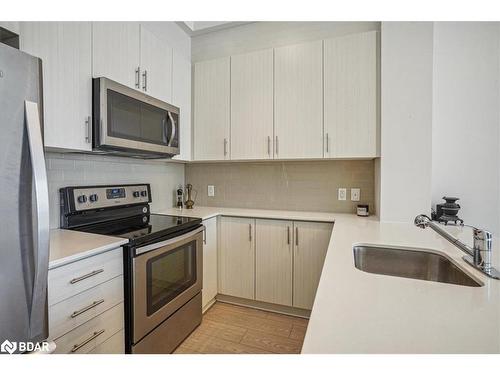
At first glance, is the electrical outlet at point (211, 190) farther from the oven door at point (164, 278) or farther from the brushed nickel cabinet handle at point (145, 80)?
the brushed nickel cabinet handle at point (145, 80)

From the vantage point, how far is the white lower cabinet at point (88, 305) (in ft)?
3.54

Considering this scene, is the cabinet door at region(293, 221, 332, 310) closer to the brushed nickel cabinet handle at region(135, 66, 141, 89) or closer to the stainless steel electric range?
the stainless steel electric range

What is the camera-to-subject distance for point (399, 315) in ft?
2.11

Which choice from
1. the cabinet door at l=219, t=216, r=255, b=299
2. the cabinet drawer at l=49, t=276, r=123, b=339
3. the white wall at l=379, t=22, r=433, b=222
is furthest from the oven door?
the white wall at l=379, t=22, r=433, b=222

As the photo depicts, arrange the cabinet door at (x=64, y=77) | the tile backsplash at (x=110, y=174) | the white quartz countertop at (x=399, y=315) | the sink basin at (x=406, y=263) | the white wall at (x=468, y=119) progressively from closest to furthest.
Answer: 1. the white quartz countertop at (x=399, y=315)
2. the sink basin at (x=406, y=263)
3. the cabinet door at (x=64, y=77)
4. the tile backsplash at (x=110, y=174)
5. the white wall at (x=468, y=119)

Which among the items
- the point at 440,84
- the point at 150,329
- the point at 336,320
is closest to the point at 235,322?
the point at 150,329

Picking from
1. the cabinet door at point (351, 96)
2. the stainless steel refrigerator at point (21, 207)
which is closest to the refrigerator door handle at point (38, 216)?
the stainless steel refrigerator at point (21, 207)

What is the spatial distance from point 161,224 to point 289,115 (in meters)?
1.38

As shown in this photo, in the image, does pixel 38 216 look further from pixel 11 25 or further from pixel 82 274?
pixel 11 25

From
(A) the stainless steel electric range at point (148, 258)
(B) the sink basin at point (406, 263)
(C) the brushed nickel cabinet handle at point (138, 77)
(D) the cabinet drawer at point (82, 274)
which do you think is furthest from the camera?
(C) the brushed nickel cabinet handle at point (138, 77)

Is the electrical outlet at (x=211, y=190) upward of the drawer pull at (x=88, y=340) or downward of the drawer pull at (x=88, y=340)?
upward

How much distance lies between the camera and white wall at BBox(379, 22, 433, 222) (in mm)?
1854

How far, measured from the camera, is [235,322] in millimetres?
2133

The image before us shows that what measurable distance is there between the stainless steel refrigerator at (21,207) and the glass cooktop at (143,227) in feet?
1.71
